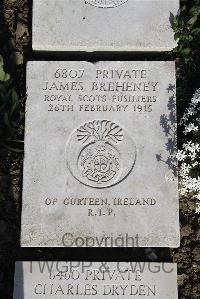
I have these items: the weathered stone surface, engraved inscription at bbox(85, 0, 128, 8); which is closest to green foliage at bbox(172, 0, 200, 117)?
engraved inscription at bbox(85, 0, 128, 8)

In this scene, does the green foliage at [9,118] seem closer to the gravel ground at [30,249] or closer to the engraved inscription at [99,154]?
the gravel ground at [30,249]

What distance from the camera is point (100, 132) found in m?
4.37

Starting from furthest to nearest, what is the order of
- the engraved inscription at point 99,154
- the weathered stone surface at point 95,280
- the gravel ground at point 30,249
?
the gravel ground at point 30,249
the engraved inscription at point 99,154
the weathered stone surface at point 95,280

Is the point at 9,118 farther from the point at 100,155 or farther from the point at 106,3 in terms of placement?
the point at 106,3

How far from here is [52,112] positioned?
4395 millimetres

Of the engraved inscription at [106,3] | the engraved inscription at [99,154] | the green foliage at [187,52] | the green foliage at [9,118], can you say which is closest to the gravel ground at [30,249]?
the green foliage at [9,118]

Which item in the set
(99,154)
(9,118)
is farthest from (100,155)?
(9,118)

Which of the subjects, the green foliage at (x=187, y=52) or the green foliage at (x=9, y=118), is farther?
the green foliage at (x=187, y=52)

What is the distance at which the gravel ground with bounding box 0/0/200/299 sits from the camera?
4.46 meters

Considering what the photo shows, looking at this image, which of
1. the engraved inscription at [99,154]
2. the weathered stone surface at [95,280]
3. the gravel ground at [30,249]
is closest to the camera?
the weathered stone surface at [95,280]

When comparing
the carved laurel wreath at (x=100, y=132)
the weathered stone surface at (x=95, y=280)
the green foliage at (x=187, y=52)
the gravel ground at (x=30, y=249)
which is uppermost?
the green foliage at (x=187, y=52)

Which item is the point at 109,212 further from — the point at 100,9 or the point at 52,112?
the point at 100,9

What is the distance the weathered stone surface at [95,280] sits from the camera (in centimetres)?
416

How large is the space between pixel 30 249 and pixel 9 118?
128 cm
